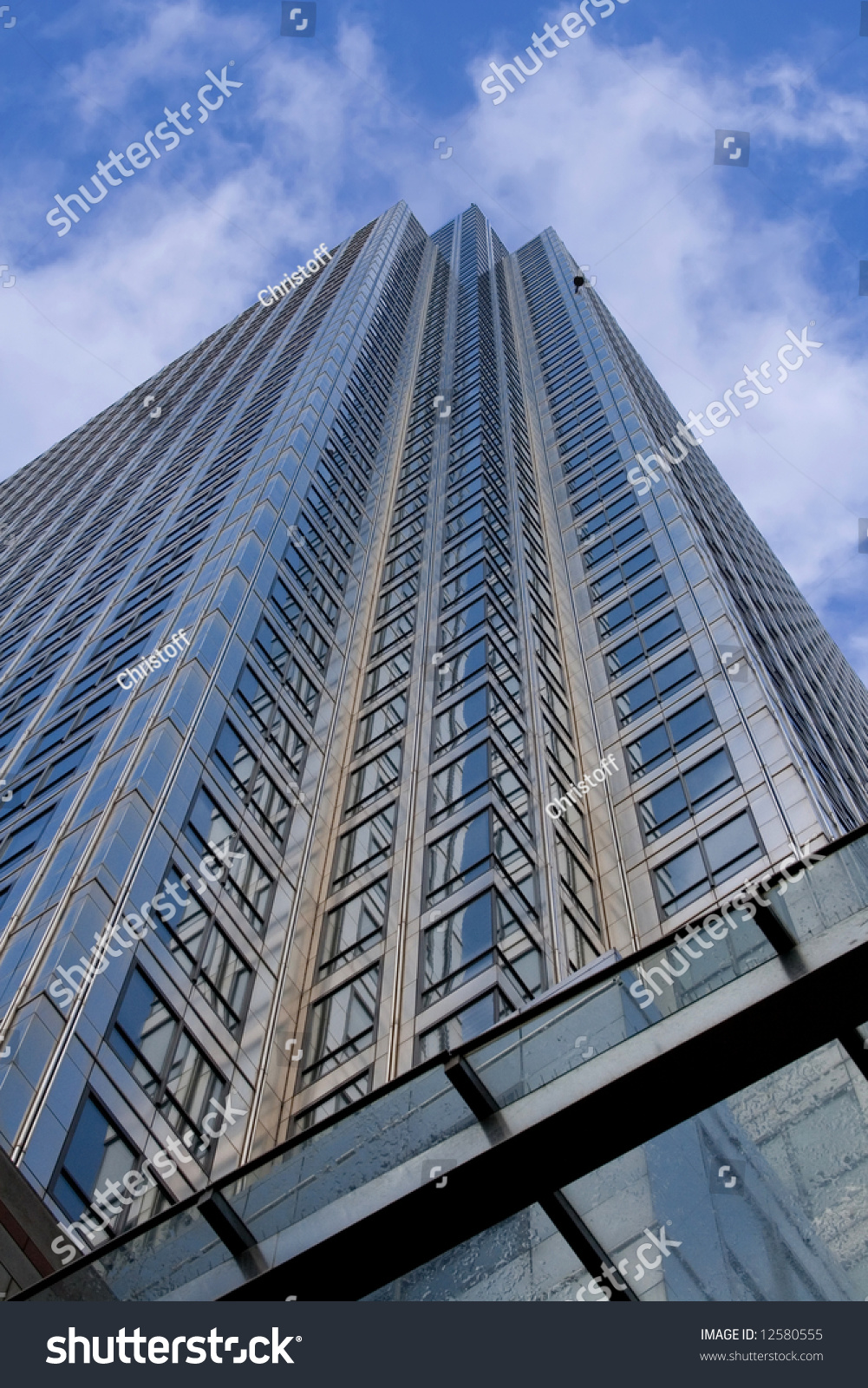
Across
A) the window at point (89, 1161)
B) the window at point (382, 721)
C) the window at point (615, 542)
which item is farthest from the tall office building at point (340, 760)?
the window at point (615, 542)

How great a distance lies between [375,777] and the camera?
4250cm

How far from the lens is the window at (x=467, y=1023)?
2827cm

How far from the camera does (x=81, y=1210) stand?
874 inches

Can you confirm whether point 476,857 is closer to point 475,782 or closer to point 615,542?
point 475,782

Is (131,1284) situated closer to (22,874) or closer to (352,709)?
(22,874)

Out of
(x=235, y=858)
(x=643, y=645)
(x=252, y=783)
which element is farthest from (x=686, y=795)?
(x=235, y=858)

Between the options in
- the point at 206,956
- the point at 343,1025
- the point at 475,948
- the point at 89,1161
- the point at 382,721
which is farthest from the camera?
the point at 382,721

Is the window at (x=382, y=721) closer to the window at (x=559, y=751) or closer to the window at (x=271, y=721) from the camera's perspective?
the window at (x=271, y=721)

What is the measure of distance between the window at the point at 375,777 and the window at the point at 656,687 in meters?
7.72

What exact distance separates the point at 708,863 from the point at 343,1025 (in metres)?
10.3

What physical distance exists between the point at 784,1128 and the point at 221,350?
103759mm

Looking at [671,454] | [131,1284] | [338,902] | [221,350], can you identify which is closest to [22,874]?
[338,902]

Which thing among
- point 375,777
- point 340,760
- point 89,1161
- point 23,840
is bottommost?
point 375,777

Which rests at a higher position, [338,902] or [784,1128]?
[784,1128]
